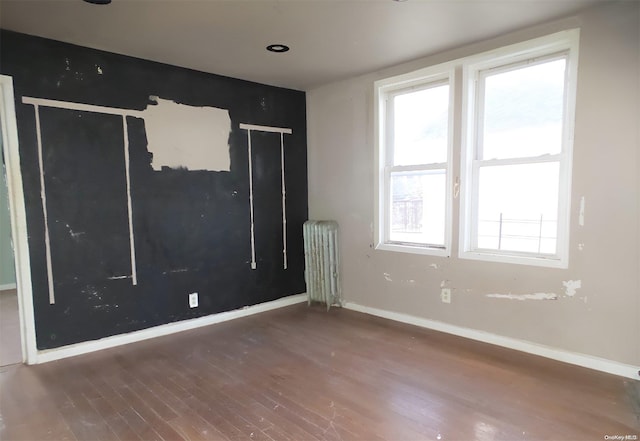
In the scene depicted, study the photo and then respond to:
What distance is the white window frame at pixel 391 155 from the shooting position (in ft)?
11.1

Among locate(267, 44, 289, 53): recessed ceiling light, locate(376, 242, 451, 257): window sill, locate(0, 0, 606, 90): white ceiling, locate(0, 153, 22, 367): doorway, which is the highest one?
locate(0, 0, 606, 90): white ceiling

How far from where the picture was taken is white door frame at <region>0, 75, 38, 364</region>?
2.78m

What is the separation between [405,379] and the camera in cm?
262

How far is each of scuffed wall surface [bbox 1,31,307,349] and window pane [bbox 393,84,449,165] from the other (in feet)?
4.15

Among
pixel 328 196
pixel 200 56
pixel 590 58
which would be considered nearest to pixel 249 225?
pixel 328 196

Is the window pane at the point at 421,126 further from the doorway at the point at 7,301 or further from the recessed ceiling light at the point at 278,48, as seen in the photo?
the doorway at the point at 7,301

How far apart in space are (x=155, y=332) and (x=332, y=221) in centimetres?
209

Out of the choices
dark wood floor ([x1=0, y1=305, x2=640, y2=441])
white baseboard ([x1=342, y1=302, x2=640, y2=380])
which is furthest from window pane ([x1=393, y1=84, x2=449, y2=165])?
dark wood floor ([x1=0, y1=305, x2=640, y2=441])

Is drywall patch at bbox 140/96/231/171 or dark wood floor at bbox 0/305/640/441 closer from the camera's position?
dark wood floor at bbox 0/305/640/441

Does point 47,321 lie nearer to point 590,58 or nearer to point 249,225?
point 249,225

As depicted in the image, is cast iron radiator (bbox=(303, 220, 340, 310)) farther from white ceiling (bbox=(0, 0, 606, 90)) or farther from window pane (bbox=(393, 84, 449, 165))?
white ceiling (bbox=(0, 0, 606, 90))

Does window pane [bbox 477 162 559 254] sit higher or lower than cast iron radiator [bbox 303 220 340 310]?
higher

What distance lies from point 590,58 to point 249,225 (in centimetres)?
319

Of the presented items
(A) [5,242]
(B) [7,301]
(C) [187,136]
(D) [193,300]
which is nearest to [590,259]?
(D) [193,300]
